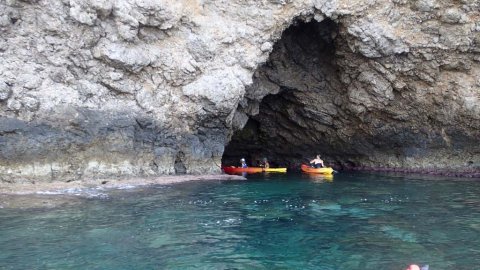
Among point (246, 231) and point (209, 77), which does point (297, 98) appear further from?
point (246, 231)

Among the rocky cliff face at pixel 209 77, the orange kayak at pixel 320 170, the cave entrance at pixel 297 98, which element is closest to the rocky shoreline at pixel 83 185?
the rocky cliff face at pixel 209 77

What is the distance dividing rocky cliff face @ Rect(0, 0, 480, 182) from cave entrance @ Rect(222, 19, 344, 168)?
0.10m

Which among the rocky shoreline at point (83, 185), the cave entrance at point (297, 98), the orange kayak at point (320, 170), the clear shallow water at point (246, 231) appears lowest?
the clear shallow water at point (246, 231)

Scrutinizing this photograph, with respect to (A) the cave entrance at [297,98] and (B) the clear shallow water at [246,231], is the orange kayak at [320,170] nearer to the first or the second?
(A) the cave entrance at [297,98]

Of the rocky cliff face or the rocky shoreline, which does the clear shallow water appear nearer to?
the rocky shoreline

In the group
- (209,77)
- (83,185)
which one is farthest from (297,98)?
(83,185)

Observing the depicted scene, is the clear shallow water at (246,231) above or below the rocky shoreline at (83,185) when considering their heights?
below

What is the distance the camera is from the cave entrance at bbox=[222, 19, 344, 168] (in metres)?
27.9

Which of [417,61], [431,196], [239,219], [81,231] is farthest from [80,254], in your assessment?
[417,61]

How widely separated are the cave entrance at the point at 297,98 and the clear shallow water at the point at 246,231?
29.1ft

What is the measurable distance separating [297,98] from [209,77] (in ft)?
25.0

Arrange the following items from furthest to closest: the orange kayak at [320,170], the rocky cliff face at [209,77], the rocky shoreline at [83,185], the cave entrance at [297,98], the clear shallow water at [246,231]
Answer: the orange kayak at [320,170] → the cave entrance at [297,98] → the rocky cliff face at [209,77] → the rocky shoreline at [83,185] → the clear shallow water at [246,231]

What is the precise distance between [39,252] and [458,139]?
23.1 metres

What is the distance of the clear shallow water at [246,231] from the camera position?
11445 mm
